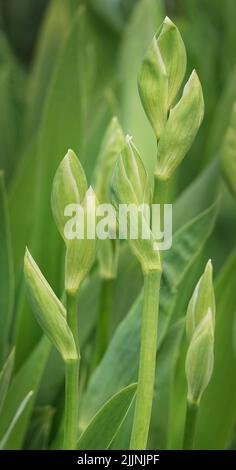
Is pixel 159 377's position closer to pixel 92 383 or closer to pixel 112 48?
pixel 92 383

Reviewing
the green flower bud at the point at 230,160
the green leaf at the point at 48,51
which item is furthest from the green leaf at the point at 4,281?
the green leaf at the point at 48,51

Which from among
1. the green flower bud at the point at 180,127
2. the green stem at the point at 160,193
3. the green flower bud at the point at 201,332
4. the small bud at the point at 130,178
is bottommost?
the green flower bud at the point at 201,332

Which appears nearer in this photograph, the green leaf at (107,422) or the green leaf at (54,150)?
the green leaf at (107,422)

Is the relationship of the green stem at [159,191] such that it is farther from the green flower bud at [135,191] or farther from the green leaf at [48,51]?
the green leaf at [48,51]

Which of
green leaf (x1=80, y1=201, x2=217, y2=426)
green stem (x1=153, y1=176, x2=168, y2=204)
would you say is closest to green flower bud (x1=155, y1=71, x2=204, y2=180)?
green stem (x1=153, y1=176, x2=168, y2=204)

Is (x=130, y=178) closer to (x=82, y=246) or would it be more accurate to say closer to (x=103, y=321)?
(x=82, y=246)

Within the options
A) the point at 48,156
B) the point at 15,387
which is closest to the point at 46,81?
the point at 48,156
